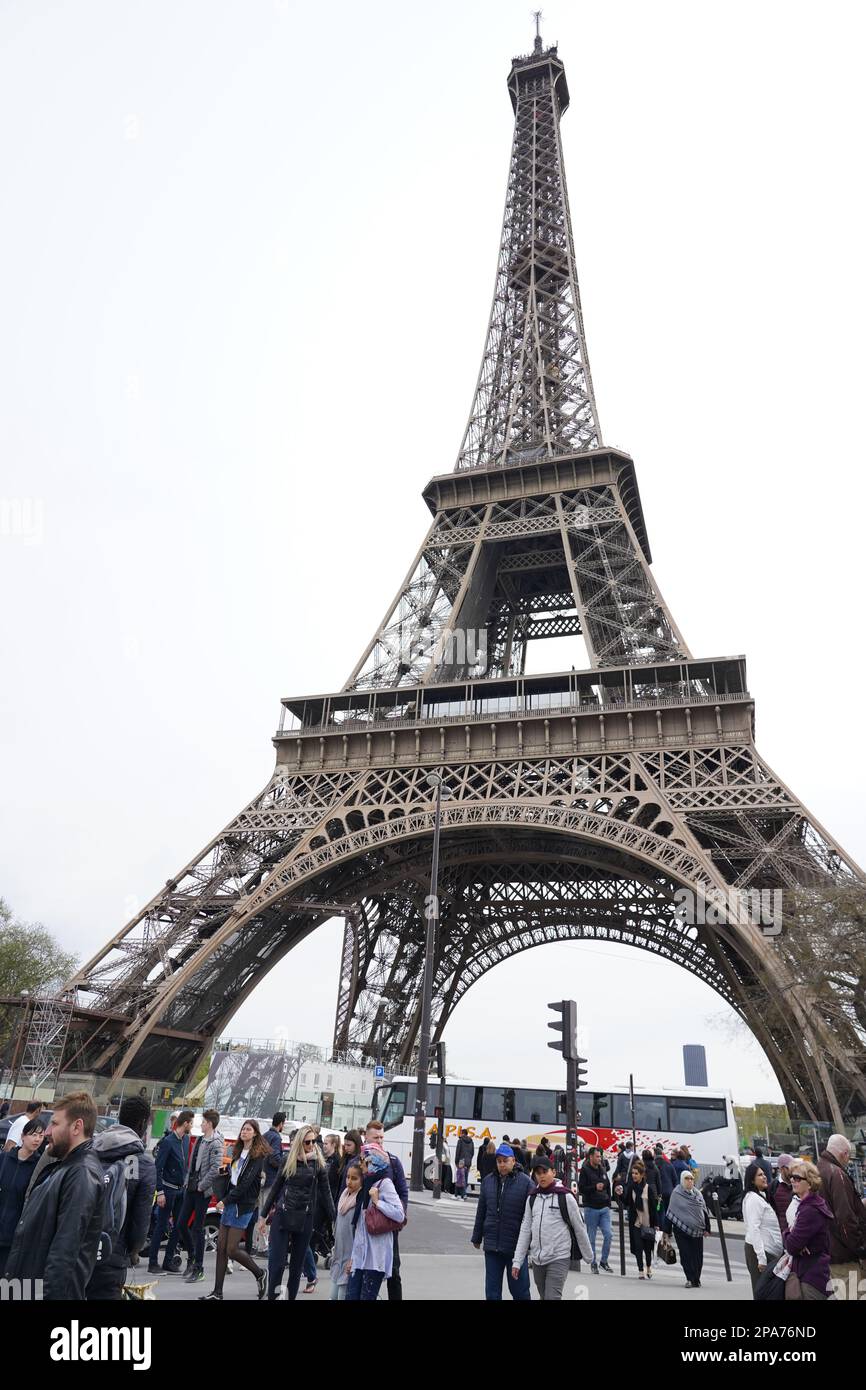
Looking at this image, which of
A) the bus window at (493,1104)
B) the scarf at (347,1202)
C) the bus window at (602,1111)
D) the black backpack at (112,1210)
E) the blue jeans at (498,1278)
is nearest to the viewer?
the black backpack at (112,1210)

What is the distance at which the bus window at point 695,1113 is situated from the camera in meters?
25.0

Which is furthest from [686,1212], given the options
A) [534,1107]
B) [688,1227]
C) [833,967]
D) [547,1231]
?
[534,1107]

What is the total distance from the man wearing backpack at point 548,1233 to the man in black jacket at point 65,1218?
13.2ft

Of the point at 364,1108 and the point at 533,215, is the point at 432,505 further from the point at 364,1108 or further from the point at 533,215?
the point at 364,1108

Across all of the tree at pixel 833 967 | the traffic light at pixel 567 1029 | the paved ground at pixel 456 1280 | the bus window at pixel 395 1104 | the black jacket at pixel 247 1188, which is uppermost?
the tree at pixel 833 967

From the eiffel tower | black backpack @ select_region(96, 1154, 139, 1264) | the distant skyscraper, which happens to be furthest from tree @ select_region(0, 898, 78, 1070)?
black backpack @ select_region(96, 1154, 139, 1264)

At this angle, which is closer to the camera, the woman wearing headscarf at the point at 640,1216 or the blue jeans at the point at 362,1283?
the blue jeans at the point at 362,1283

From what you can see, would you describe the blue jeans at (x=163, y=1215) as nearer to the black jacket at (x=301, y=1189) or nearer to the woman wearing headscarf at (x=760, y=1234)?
the black jacket at (x=301, y=1189)

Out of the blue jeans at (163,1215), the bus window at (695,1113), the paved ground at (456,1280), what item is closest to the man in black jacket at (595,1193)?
the paved ground at (456,1280)

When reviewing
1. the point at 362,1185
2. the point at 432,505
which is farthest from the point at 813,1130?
the point at 432,505

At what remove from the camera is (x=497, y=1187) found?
8.05 m

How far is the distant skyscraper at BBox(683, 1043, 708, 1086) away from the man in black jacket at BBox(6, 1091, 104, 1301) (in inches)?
2035

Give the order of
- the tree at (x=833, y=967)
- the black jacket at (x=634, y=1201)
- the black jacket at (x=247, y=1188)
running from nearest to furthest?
the black jacket at (x=247, y=1188) → the black jacket at (x=634, y=1201) → the tree at (x=833, y=967)

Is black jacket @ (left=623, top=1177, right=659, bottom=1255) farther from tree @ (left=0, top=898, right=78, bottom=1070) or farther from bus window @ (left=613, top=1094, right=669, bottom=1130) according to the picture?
tree @ (left=0, top=898, right=78, bottom=1070)
